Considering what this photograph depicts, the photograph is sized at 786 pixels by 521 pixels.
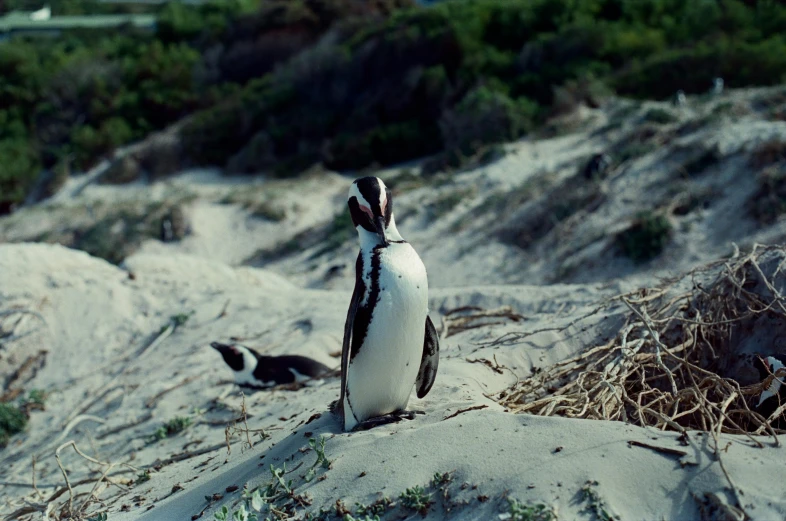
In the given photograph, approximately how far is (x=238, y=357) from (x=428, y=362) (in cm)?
281

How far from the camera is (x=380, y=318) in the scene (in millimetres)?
3947

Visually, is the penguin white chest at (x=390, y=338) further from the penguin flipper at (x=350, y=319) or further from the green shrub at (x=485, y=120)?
the green shrub at (x=485, y=120)

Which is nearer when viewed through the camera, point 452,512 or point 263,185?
point 452,512

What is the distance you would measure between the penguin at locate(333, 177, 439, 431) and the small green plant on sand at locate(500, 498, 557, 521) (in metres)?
1.14

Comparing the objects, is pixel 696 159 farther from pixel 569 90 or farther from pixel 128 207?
pixel 128 207

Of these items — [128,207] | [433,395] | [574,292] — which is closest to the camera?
[433,395]

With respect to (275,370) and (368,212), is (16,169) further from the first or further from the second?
(368,212)

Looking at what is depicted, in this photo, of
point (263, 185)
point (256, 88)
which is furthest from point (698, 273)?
point (256, 88)

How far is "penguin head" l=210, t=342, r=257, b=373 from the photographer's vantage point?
672 centimetres

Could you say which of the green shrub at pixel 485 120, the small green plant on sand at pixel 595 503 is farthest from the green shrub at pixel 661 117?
the small green plant on sand at pixel 595 503

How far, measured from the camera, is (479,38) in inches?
1050

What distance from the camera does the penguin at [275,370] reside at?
6484 mm

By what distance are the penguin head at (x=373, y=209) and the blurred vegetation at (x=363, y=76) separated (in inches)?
630

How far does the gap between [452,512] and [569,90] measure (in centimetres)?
1823
